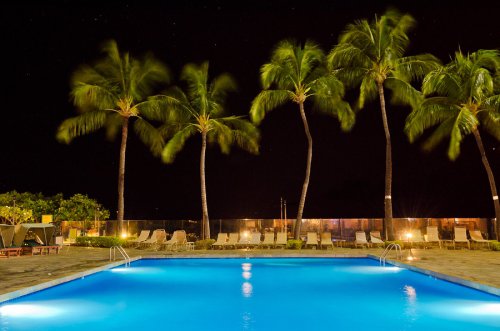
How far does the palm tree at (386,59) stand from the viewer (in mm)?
19859

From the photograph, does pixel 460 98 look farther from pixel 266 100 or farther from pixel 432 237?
pixel 266 100

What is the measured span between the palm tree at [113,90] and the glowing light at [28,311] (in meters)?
12.3

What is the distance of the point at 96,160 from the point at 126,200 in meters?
8.68

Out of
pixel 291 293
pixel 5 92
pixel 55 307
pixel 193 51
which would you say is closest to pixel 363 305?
pixel 291 293

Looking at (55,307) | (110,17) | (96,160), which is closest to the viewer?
(55,307)

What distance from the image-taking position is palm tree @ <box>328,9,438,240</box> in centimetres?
1986

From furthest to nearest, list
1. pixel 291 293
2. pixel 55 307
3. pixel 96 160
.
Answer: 1. pixel 96 160
2. pixel 291 293
3. pixel 55 307

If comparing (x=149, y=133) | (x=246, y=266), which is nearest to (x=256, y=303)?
(x=246, y=266)

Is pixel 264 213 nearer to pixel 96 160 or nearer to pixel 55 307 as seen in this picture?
pixel 96 160

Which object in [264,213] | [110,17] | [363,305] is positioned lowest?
[363,305]

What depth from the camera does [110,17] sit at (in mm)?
Answer: 27859

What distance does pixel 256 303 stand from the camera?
32.7ft

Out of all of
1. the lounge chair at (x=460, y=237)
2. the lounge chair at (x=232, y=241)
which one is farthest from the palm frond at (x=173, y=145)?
the lounge chair at (x=460, y=237)

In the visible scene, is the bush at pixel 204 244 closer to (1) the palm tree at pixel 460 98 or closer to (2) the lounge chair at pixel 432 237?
(2) the lounge chair at pixel 432 237
